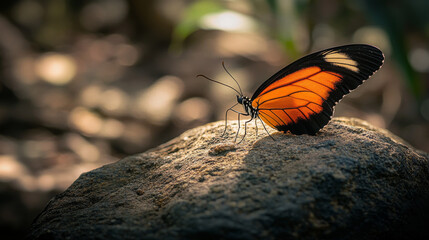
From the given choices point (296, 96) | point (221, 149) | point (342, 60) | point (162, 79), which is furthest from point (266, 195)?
point (162, 79)

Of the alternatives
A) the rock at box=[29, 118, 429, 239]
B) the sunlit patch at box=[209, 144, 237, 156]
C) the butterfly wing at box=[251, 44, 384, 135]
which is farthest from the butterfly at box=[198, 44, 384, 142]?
the sunlit patch at box=[209, 144, 237, 156]

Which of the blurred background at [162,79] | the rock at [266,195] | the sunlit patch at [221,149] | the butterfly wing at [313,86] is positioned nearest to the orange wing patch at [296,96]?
the butterfly wing at [313,86]

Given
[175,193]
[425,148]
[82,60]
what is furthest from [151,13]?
[175,193]

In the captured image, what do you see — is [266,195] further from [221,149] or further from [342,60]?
[342,60]

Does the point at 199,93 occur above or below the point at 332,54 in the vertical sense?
above

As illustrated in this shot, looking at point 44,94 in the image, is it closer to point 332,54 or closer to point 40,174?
point 40,174

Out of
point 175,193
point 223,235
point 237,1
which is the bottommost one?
point 223,235
